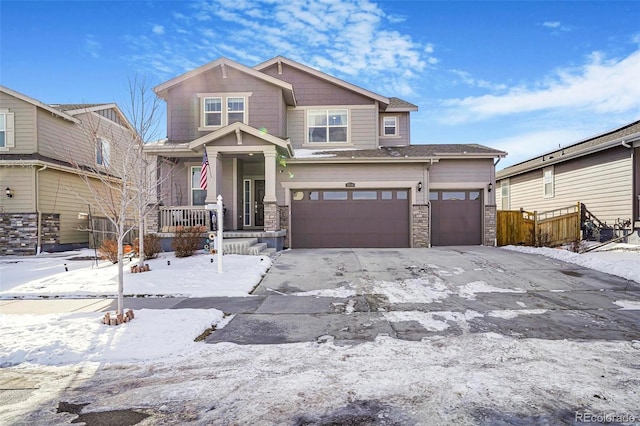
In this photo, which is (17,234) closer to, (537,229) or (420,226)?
(420,226)

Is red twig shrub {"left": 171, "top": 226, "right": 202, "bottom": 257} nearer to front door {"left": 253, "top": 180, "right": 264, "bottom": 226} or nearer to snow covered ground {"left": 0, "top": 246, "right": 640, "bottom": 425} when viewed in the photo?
front door {"left": 253, "top": 180, "right": 264, "bottom": 226}

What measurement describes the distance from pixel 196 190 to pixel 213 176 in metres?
2.14

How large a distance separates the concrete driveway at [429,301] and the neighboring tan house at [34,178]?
10.4 meters

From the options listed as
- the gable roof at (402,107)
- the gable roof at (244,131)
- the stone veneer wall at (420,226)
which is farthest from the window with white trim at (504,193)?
the gable roof at (244,131)

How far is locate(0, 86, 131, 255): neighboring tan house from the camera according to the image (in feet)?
44.7

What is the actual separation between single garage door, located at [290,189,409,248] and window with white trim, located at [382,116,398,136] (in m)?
4.18

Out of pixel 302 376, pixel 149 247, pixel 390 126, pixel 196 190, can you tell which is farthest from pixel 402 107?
pixel 302 376

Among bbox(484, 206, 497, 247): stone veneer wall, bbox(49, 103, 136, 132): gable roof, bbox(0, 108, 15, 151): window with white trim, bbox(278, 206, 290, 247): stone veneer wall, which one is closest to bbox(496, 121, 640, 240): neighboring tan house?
bbox(484, 206, 497, 247): stone veneer wall

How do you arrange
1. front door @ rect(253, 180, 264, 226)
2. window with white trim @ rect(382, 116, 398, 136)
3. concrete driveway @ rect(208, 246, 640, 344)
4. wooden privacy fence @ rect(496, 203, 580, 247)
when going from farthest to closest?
1. window with white trim @ rect(382, 116, 398, 136)
2. front door @ rect(253, 180, 264, 226)
3. wooden privacy fence @ rect(496, 203, 580, 247)
4. concrete driveway @ rect(208, 246, 640, 344)

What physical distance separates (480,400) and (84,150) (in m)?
19.7

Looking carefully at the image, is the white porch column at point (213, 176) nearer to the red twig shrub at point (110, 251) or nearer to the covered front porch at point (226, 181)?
the covered front porch at point (226, 181)

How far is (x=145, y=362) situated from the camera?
386 cm

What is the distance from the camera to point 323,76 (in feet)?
50.5

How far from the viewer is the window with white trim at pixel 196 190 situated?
1393 cm
